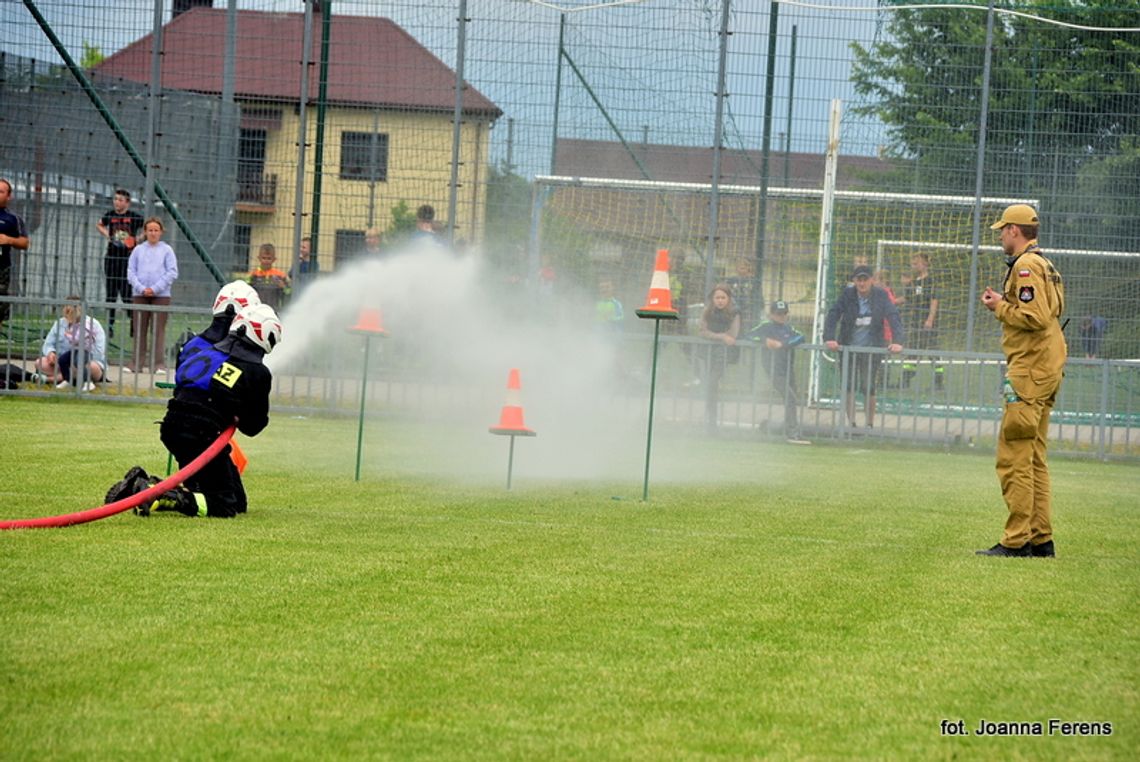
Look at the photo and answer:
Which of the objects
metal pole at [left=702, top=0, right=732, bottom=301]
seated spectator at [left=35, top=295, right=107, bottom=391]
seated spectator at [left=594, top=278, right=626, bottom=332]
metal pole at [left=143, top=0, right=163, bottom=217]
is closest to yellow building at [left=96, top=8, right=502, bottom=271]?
metal pole at [left=143, top=0, right=163, bottom=217]

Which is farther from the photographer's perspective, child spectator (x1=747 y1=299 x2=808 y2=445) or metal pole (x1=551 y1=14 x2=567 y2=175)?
metal pole (x1=551 y1=14 x2=567 y2=175)

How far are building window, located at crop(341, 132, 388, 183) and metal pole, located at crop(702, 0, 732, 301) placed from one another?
4022 millimetres

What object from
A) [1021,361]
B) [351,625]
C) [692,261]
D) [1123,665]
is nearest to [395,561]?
[351,625]

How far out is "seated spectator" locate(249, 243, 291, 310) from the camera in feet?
60.5

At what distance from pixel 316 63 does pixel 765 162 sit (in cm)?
566

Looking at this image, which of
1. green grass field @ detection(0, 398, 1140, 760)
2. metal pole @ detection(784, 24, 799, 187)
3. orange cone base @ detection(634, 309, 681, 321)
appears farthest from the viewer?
metal pole @ detection(784, 24, 799, 187)

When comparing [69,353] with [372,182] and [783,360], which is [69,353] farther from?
[783,360]

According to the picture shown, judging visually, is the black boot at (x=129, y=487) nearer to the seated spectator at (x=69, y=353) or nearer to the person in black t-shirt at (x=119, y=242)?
the seated spectator at (x=69, y=353)

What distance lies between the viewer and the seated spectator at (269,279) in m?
18.5

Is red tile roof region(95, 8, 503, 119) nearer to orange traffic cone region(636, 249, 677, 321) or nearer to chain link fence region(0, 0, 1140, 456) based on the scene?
chain link fence region(0, 0, 1140, 456)

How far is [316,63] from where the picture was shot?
1866cm

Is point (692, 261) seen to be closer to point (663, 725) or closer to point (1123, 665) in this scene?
point (1123, 665)

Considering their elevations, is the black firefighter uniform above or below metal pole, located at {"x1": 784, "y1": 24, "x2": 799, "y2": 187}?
below

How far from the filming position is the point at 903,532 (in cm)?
1005
